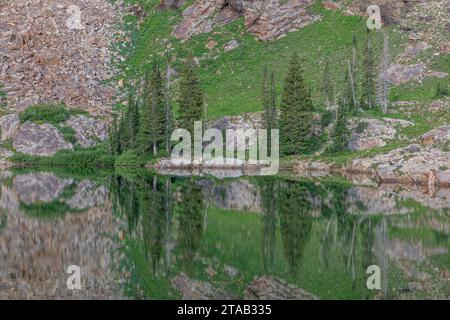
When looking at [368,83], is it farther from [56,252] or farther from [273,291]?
[273,291]

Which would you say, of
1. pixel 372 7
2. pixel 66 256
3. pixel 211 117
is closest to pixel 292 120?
pixel 211 117

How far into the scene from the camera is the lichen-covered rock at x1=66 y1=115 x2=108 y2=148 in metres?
106

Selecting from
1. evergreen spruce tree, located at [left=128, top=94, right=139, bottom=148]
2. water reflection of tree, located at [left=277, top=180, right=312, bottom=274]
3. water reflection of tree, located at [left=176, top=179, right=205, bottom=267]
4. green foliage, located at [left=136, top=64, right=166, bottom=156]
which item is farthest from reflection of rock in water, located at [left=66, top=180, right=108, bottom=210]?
evergreen spruce tree, located at [left=128, top=94, right=139, bottom=148]

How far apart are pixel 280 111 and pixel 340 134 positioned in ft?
38.6

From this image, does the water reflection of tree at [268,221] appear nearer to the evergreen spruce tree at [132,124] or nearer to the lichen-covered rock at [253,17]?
the evergreen spruce tree at [132,124]

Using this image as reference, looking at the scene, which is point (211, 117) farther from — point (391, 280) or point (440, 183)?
point (391, 280)

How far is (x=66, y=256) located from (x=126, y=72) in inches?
4045

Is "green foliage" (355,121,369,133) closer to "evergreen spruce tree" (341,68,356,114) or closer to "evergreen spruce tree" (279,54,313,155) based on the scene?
"evergreen spruce tree" (341,68,356,114)

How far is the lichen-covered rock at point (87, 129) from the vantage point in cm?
10581

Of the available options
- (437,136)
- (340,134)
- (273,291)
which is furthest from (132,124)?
(273,291)

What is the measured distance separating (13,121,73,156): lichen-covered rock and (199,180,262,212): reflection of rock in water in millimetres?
45113

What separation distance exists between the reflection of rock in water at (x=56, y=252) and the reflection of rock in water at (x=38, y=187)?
313 centimetres

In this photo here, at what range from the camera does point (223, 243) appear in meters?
32.7
